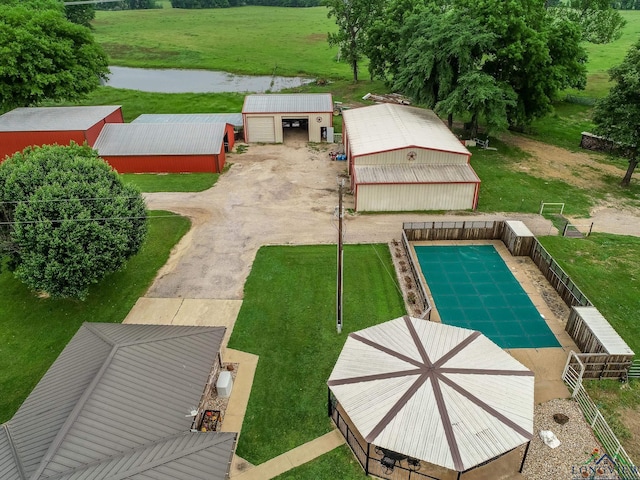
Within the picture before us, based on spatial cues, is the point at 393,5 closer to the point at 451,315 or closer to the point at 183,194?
the point at 183,194

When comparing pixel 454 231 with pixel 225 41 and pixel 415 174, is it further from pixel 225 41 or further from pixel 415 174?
pixel 225 41

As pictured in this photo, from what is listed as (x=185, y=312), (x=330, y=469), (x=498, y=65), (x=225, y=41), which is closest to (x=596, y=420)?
(x=330, y=469)

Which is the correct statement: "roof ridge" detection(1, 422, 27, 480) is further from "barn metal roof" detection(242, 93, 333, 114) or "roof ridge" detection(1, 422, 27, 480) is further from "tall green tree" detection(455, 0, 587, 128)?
"tall green tree" detection(455, 0, 587, 128)

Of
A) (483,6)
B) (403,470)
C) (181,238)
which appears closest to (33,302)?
(181,238)

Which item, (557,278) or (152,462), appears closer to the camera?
(152,462)

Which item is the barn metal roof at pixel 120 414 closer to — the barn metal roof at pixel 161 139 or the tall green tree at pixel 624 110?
the barn metal roof at pixel 161 139

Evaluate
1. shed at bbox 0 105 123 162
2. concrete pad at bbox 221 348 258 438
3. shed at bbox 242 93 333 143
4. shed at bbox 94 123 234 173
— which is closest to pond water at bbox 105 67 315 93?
shed at bbox 242 93 333 143
